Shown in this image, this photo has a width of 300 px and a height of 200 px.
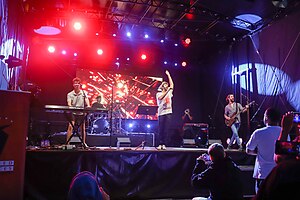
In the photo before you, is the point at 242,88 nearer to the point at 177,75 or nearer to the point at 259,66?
the point at 259,66

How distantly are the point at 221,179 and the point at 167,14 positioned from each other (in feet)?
29.8

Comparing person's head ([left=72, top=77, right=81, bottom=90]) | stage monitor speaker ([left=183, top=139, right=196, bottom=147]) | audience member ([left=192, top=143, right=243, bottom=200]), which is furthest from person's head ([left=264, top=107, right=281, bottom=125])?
stage monitor speaker ([left=183, top=139, right=196, bottom=147])

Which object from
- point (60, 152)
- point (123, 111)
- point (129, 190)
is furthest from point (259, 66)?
point (60, 152)

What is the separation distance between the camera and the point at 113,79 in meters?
13.9

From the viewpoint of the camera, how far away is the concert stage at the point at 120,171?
210 inches

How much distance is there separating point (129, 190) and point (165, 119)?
9.55 ft

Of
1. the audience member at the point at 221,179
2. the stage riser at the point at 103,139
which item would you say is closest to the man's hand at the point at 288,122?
the audience member at the point at 221,179

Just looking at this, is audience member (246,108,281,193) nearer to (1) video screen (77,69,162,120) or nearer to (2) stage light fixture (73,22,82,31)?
(2) stage light fixture (73,22,82,31)

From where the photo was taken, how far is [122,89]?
13789 millimetres

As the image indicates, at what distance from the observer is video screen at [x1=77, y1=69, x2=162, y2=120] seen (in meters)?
13.3

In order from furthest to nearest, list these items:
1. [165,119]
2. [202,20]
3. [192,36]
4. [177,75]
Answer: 1. [177,75]
2. [192,36]
3. [202,20]
4. [165,119]

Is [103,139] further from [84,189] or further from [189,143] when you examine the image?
[84,189]

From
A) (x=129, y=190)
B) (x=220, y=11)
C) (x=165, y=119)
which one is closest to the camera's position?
(x=129, y=190)

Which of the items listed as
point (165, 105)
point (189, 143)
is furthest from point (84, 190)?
point (189, 143)
